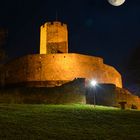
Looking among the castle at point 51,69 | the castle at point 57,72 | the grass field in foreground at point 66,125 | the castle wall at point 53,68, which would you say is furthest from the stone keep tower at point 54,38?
the grass field in foreground at point 66,125

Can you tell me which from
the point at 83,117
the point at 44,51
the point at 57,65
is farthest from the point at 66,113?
the point at 44,51

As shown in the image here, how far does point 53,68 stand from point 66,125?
82.1 ft

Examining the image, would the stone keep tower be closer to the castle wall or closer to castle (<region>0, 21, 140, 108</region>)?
castle (<region>0, 21, 140, 108</region>)

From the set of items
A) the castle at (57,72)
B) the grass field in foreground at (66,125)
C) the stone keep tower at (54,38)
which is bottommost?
the grass field in foreground at (66,125)

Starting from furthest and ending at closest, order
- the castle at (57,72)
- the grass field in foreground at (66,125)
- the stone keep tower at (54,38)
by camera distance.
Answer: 1. the stone keep tower at (54,38)
2. the castle at (57,72)
3. the grass field in foreground at (66,125)

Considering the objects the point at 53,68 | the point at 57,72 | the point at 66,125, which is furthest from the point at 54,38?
the point at 66,125

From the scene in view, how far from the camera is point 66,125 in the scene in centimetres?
1750

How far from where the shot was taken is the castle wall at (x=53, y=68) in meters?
42.3

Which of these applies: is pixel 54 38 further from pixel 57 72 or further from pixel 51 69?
pixel 57 72

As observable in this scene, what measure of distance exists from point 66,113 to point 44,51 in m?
29.7

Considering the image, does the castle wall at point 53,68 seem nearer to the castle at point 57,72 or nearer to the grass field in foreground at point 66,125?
the castle at point 57,72

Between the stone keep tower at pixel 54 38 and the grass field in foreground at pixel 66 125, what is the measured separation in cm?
2838

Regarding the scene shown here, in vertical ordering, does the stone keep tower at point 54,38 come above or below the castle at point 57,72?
above

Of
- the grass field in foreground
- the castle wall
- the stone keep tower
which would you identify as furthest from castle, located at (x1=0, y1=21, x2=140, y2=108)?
the grass field in foreground
